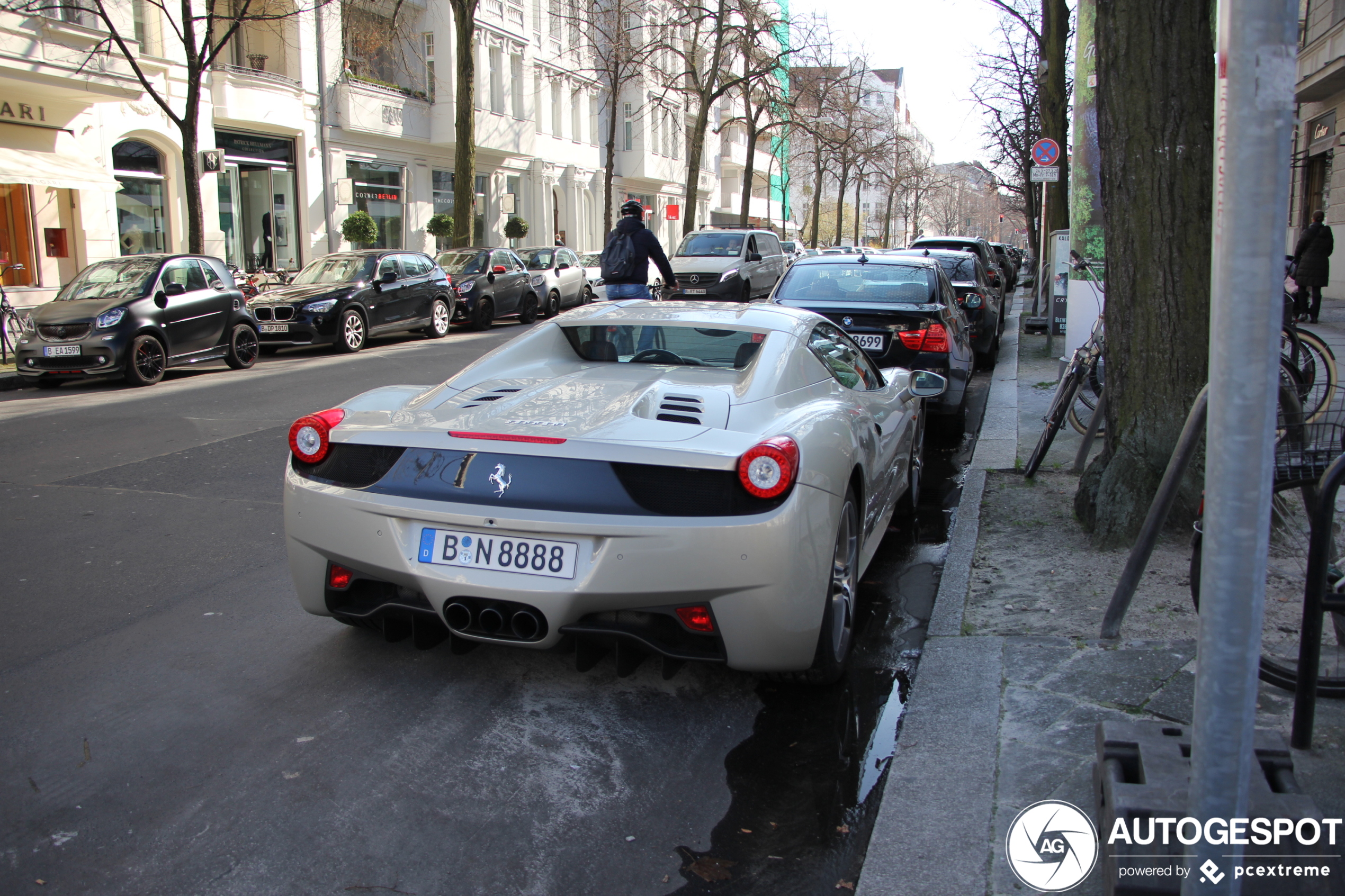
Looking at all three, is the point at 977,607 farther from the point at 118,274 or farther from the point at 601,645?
Result: the point at 118,274

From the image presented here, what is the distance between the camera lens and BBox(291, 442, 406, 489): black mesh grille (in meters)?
3.69

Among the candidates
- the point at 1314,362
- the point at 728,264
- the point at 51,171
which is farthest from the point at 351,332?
the point at 1314,362

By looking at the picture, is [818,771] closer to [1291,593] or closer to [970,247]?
[1291,593]

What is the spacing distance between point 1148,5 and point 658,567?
3770 mm

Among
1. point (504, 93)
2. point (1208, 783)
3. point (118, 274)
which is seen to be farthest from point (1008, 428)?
point (504, 93)

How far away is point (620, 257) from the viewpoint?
37.4 feet

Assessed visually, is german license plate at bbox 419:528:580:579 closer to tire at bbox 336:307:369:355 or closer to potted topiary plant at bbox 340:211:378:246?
tire at bbox 336:307:369:355

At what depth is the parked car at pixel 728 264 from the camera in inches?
879

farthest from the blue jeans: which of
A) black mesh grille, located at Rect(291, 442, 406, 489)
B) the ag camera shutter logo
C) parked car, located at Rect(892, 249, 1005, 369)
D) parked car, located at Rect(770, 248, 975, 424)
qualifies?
the ag camera shutter logo

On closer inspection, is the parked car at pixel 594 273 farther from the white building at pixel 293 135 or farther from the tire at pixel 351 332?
the tire at pixel 351 332

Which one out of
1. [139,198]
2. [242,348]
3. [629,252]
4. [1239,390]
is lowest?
[242,348]

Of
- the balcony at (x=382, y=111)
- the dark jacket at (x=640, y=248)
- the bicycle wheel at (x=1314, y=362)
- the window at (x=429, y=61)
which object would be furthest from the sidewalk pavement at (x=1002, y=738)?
the window at (x=429, y=61)

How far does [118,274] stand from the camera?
1389 centimetres

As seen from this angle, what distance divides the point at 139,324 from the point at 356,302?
429cm
